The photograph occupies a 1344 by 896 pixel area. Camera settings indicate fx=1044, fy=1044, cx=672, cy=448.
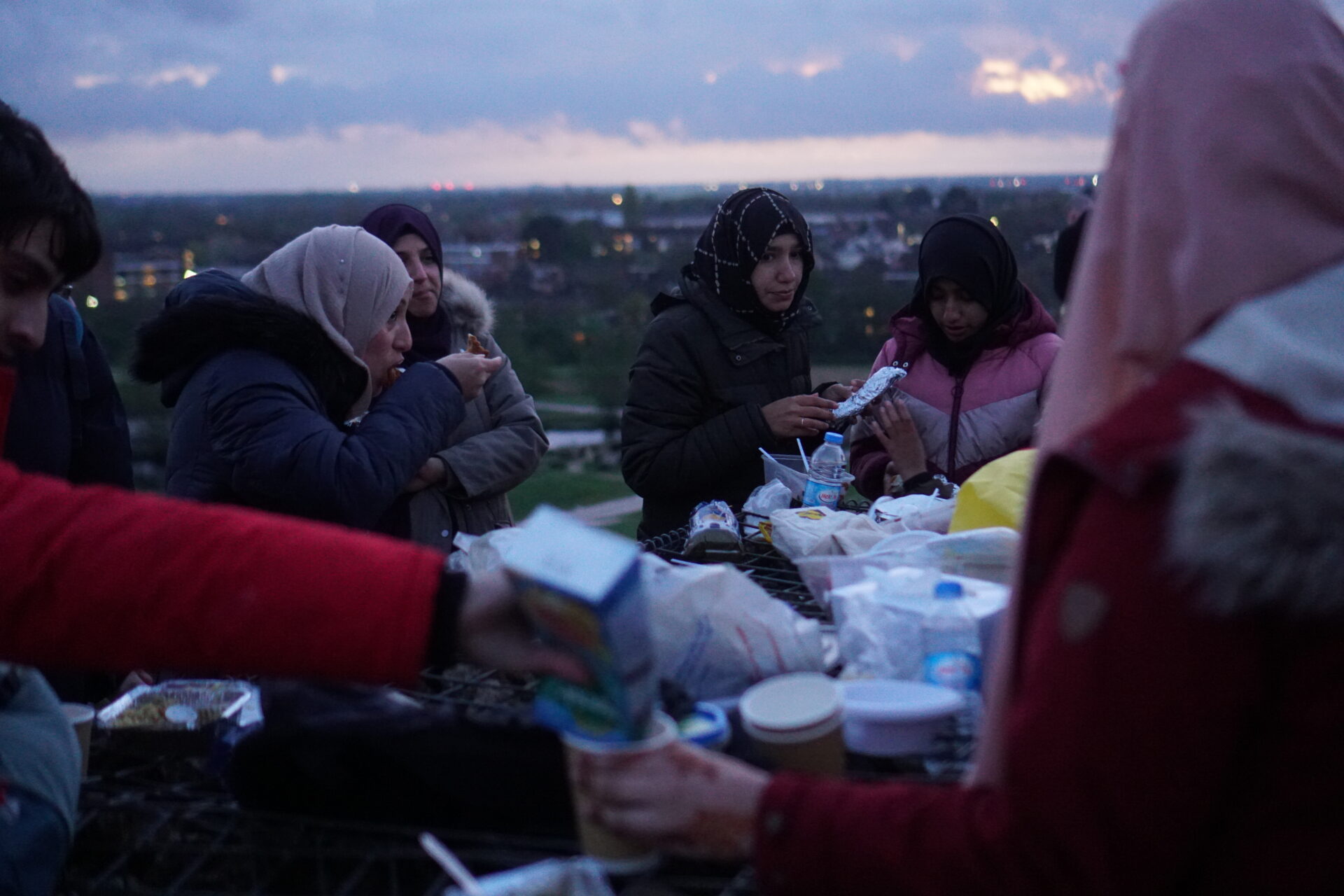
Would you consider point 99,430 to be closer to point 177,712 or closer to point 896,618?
point 177,712

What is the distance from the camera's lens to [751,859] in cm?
134

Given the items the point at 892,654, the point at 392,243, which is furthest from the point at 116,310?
the point at 892,654

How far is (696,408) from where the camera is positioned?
4.34m

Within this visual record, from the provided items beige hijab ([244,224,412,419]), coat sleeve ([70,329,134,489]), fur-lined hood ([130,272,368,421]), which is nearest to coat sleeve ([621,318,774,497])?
beige hijab ([244,224,412,419])

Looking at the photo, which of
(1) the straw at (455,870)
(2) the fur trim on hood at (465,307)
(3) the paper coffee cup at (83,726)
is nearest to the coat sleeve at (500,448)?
(2) the fur trim on hood at (465,307)

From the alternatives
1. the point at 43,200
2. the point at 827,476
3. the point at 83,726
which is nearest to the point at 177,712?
the point at 83,726

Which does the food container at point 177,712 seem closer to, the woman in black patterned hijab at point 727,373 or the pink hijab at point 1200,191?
the pink hijab at point 1200,191

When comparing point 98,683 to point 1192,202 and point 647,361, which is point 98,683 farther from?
point 1192,202

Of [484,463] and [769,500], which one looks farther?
[484,463]

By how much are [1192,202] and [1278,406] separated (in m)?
0.30

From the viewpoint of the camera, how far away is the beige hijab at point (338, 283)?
322cm

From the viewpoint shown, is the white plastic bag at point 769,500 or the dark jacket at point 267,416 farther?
the white plastic bag at point 769,500

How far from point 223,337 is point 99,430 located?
2.61 feet

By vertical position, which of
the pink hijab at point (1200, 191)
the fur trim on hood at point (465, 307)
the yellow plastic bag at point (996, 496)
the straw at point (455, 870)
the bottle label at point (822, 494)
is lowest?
the straw at point (455, 870)
